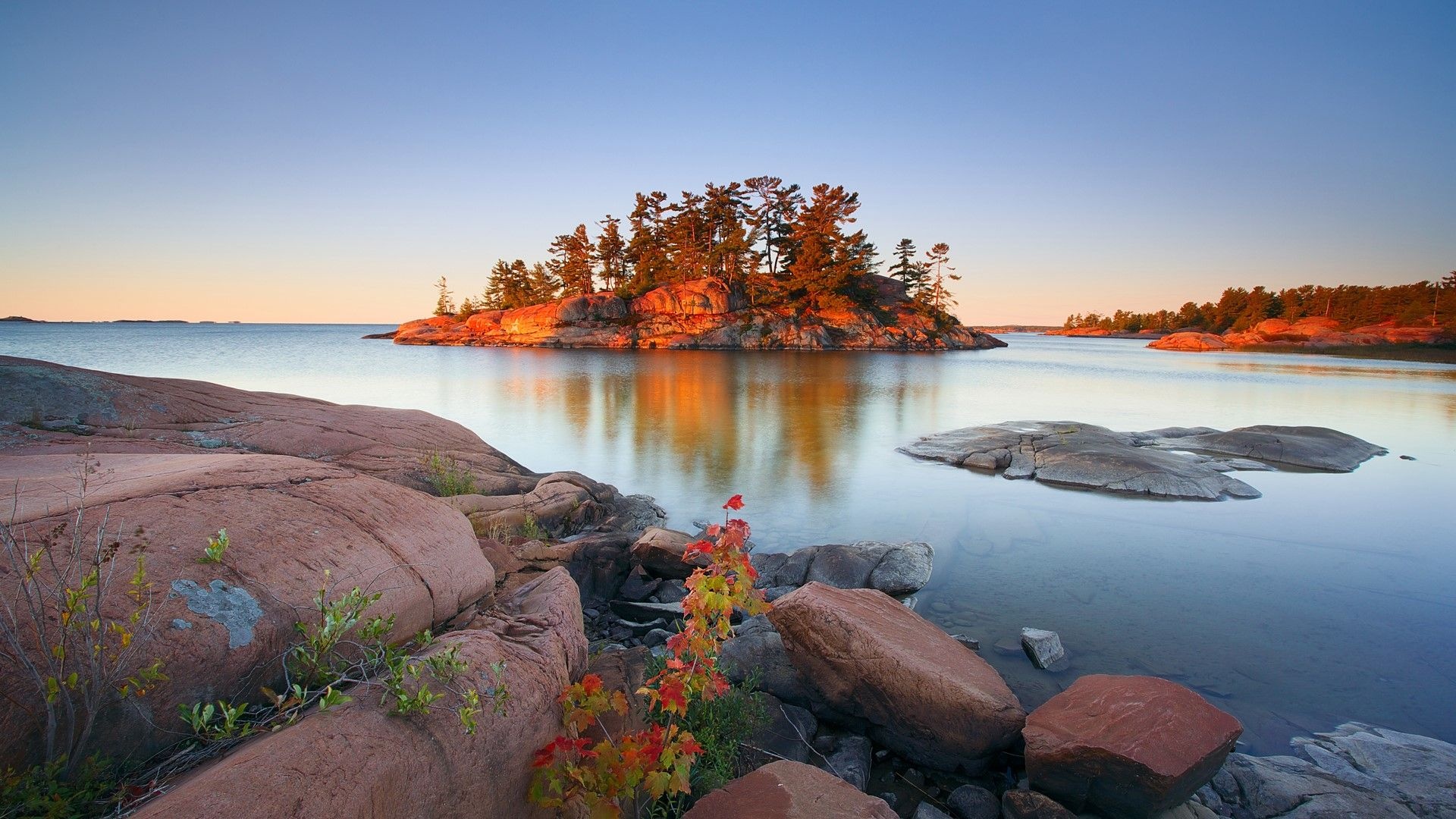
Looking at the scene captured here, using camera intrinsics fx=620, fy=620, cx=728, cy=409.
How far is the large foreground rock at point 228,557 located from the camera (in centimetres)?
288

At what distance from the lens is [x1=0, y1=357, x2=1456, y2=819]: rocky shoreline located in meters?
2.83

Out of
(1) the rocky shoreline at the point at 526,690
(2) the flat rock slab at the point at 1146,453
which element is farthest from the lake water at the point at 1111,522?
(1) the rocky shoreline at the point at 526,690

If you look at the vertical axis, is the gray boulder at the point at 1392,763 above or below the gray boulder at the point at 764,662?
below

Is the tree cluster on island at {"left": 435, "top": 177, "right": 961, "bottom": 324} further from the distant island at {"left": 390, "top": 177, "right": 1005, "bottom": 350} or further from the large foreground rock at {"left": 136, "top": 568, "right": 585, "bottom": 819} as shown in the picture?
the large foreground rock at {"left": 136, "top": 568, "right": 585, "bottom": 819}

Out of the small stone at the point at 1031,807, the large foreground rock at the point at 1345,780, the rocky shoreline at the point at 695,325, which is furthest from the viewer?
the rocky shoreline at the point at 695,325

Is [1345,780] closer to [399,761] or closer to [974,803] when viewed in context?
[974,803]

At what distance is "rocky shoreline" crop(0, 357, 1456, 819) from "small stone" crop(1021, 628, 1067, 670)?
36 millimetres

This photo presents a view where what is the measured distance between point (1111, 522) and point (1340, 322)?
114m

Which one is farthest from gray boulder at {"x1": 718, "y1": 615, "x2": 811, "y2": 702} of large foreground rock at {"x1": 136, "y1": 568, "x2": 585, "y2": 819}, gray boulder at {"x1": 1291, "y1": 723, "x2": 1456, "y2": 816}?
gray boulder at {"x1": 1291, "y1": 723, "x2": 1456, "y2": 816}

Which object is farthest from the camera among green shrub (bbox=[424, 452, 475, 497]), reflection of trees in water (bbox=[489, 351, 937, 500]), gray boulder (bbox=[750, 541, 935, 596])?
reflection of trees in water (bbox=[489, 351, 937, 500])

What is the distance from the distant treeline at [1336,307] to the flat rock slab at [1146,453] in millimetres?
91527

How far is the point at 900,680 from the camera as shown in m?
5.03

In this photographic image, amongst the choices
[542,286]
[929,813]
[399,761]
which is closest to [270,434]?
[399,761]

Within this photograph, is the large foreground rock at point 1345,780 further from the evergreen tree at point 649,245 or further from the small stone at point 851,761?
the evergreen tree at point 649,245
